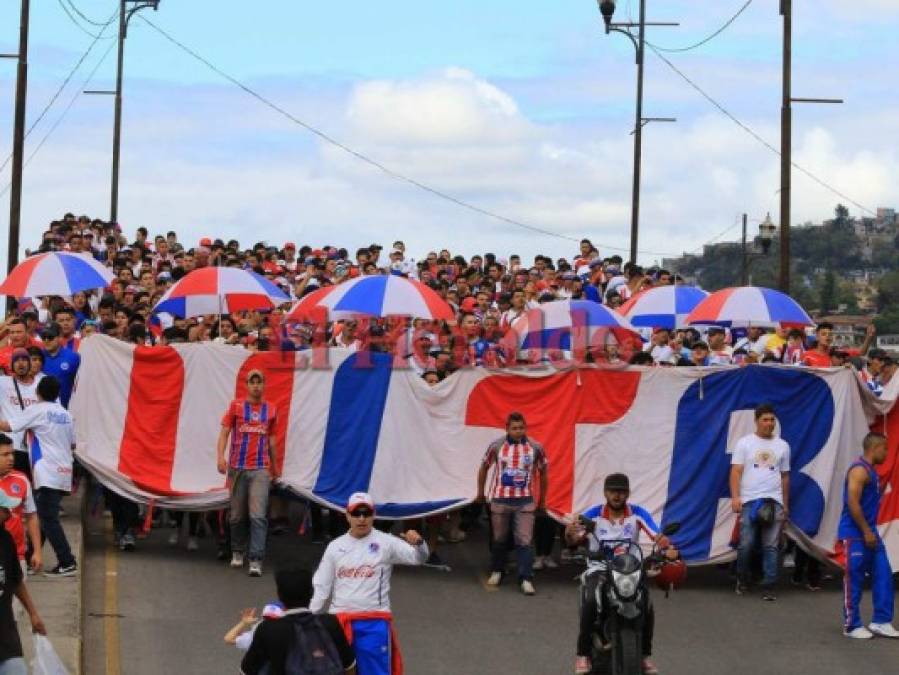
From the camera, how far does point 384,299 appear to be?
64.2 ft

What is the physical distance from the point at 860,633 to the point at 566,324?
19.3 feet

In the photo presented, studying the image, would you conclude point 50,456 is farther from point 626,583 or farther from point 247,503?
point 626,583

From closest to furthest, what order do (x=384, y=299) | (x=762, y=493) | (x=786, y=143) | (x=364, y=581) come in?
(x=364, y=581) < (x=762, y=493) < (x=384, y=299) < (x=786, y=143)

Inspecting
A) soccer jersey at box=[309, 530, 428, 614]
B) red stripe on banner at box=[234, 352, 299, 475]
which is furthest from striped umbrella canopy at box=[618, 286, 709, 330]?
soccer jersey at box=[309, 530, 428, 614]

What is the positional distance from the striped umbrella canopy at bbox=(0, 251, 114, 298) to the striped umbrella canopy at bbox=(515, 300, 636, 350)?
5.07 meters

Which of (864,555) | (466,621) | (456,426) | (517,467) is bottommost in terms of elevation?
(466,621)

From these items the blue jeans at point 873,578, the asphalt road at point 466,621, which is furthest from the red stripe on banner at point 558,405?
the blue jeans at point 873,578

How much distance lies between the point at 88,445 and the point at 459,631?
5085mm

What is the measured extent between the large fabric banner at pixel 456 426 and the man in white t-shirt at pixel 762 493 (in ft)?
1.42

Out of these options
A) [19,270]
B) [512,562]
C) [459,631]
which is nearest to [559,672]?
[459,631]

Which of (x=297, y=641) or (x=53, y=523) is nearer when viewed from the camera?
(x=297, y=641)

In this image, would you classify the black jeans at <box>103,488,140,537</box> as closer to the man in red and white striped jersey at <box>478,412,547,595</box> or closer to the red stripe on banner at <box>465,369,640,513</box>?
the red stripe on banner at <box>465,369,640,513</box>

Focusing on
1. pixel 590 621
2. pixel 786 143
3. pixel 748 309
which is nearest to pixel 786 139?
pixel 786 143

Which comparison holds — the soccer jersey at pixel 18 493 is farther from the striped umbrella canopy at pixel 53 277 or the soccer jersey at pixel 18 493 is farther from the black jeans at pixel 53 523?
the striped umbrella canopy at pixel 53 277
